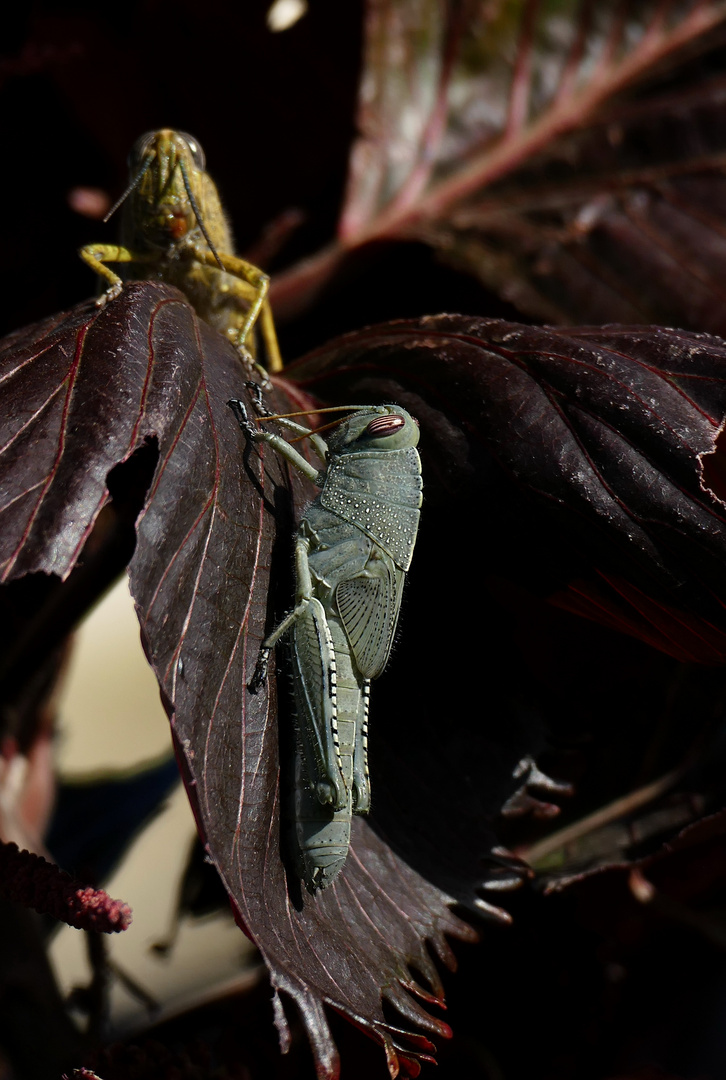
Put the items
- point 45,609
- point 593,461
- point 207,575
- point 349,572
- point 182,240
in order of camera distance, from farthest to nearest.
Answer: point 45,609, point 182,240, point 349,572, point 593,461, point 207,575

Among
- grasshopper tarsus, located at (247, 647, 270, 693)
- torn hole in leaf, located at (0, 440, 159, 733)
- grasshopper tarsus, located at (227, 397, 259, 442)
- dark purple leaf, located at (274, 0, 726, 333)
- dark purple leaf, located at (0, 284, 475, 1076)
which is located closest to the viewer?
dark purple leaf, located at (0, 284, 475, 1076)

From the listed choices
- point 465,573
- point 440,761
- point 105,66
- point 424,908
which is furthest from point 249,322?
point 105,66

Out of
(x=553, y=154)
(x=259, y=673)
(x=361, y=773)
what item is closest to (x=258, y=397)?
(x=259, y=673)

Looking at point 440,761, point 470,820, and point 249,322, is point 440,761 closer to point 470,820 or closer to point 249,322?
point 470,820

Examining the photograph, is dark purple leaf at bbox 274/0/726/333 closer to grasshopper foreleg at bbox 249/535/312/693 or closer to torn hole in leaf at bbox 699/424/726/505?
torn hole in leaf at bbox 699/424/726/505

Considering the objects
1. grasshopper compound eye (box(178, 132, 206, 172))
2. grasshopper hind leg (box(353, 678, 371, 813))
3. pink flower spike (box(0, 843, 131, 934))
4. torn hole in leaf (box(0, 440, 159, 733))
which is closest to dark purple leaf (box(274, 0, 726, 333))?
grasshopper compound eye (box(178, 132, 206, 172))

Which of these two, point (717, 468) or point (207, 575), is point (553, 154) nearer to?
point (717, 468)

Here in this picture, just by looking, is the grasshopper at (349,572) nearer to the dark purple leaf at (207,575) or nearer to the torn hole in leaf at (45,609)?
the dark purple leaf at (207,575)
